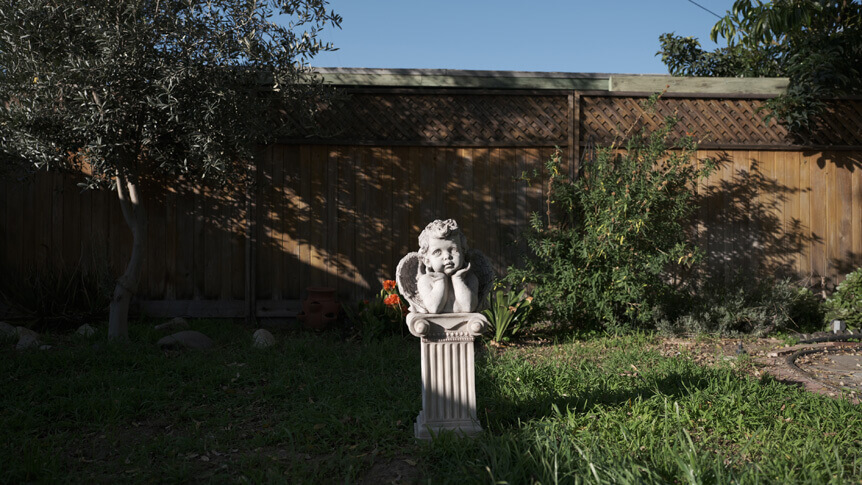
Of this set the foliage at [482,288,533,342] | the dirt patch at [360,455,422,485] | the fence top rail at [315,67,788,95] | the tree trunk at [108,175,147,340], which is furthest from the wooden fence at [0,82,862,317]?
the dirt patch at [360,455,422,485]

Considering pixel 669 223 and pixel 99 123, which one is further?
pixel 669 223

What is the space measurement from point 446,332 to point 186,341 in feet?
9.24

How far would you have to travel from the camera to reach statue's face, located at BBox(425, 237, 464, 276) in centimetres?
350

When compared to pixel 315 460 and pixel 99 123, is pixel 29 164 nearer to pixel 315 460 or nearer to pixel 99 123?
pixel 99 123

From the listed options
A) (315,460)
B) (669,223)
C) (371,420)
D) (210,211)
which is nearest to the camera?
(315,460)

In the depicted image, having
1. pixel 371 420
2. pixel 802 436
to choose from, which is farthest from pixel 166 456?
pixel 802 436

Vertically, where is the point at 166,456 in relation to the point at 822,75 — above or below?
below

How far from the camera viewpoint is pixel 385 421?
3.65 m

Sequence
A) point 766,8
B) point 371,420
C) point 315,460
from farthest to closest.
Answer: point 766,8 → point 371,420 → point 315,460

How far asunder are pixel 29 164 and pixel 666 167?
5930mm

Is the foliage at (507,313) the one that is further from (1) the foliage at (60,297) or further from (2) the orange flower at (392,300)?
(1) the foliage at (60,297)

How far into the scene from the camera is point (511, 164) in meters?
6.65

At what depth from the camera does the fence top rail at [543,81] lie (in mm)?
6594

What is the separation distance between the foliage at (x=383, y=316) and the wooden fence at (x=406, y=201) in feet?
1.92
